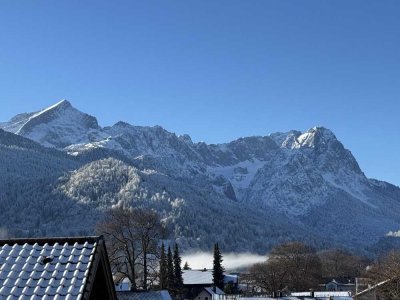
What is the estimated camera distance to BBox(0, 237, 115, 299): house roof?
929 cm

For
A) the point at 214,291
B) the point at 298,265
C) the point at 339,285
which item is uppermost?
the point at 298,265

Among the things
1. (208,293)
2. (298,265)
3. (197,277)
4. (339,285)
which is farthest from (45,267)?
(339,285)

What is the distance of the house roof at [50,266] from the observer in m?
9.29

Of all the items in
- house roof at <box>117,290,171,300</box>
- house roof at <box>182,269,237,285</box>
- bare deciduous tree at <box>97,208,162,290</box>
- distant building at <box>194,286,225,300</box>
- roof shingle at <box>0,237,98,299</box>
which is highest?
bare deciduous tree at <box>97,208,162,290</box>

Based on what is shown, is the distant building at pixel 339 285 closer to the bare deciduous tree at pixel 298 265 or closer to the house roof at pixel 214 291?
the bare deciduous tree at pixel 298 265

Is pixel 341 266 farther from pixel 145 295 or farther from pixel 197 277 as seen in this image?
pixel 145 295

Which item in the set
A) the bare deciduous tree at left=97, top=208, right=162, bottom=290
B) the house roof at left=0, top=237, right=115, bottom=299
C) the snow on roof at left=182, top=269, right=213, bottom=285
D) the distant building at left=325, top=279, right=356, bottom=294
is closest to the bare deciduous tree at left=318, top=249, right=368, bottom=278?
the distant building at left=325, top=279, right=356, bottom=294

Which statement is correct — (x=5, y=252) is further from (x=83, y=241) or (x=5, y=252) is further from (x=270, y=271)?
(x=270, y=271)

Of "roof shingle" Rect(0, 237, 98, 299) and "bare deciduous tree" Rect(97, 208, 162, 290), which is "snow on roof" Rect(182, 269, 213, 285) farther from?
"roof shingle" Rect(0, 237, 98, 299)

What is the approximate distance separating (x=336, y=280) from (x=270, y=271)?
48.8 m

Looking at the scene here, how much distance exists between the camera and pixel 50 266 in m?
9.76

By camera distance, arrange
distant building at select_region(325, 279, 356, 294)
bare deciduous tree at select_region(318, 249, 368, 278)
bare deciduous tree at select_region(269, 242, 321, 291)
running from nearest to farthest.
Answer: bare deciduous tree at select_region(269, 242, 321, 291), distant building at select_region(325, 279, 356, 294), bare deciduous tree at select_region(318, 249, 368, 278)

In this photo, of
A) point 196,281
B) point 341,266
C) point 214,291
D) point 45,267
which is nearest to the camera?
point 45,267

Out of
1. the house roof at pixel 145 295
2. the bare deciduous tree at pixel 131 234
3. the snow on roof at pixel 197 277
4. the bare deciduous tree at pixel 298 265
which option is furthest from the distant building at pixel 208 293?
the house roof at pixel 145 295
